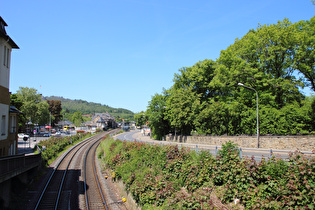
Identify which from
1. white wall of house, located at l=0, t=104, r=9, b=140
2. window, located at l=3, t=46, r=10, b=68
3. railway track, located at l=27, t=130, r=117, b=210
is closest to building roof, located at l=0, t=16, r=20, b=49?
window, located at l=3, t=46, r=10, b=68

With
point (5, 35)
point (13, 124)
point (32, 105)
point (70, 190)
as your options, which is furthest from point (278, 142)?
point (32, 105)

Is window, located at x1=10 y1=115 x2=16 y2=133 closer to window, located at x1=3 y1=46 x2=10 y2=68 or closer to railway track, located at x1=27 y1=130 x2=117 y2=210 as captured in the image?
railway track, located at x1=27 y1=130 x2=117 y2=210

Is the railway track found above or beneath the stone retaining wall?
beneath

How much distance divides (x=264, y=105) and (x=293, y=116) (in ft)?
12.2

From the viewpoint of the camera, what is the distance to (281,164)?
8.88 metres

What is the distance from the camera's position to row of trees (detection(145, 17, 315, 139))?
28.5 m

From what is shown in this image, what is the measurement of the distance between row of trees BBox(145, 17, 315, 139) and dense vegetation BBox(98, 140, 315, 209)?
19.3 metres

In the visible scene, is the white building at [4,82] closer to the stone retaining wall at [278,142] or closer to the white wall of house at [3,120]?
the white wall of house at [3,120]

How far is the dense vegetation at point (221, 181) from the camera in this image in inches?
306

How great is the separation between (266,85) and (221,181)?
2505cm

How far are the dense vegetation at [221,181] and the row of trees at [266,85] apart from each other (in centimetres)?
1933

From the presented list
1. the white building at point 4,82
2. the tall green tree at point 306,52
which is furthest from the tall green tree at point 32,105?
the tall green tree at point 306,52

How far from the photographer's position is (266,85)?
105 ft

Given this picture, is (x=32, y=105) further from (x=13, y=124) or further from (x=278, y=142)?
(x=278, y=142)
